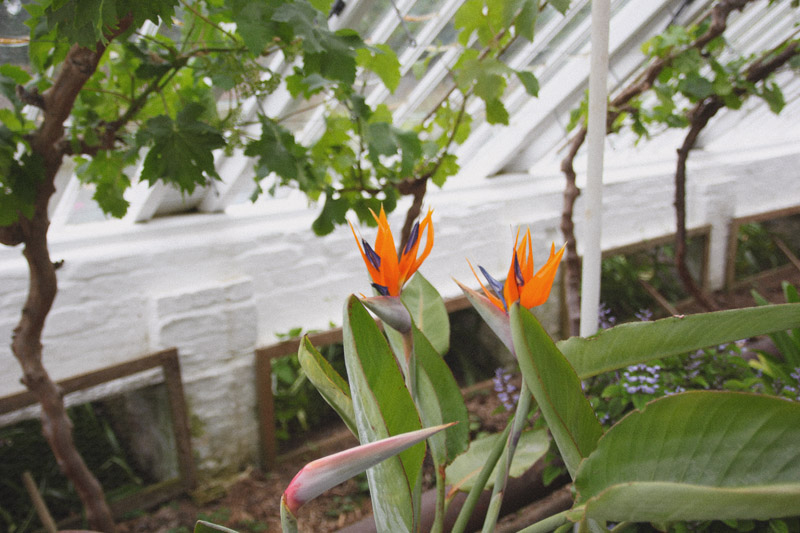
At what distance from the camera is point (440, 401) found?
65 centimetres

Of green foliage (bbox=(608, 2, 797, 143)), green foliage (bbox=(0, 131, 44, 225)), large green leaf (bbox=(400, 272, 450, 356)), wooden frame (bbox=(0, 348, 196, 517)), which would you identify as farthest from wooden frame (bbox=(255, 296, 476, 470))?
large green leaf (bbox=(400, 272, 450, 356))

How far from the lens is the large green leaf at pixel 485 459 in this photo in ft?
2.47

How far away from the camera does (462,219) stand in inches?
106

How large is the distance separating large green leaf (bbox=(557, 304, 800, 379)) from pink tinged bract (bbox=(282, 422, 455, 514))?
22cm

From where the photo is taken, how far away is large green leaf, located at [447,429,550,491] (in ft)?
2.47

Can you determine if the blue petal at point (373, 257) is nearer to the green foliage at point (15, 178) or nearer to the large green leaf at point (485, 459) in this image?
the large green leaf at point (485, 459)

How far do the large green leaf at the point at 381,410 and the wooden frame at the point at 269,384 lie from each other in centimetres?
152

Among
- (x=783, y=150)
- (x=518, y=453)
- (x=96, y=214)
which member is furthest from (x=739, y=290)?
(x=96, y=214)

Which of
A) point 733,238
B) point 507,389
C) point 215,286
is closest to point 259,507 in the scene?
point 215,286

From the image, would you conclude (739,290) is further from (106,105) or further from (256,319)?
(106,105)

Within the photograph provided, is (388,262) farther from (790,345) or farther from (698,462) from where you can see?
(790,345)

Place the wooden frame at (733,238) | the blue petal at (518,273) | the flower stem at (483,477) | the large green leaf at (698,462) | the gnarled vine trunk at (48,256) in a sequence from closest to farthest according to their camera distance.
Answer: the large green leaf at (698,462) → the blue petal at (518,273) → the flower stem at (483,477) → the gnarled vine trunk at (48,256) → the wooden frame at (733,238)

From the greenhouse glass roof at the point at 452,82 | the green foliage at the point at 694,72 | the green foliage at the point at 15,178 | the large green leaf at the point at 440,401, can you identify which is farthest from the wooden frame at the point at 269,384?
the large green leaf at the point at 440,401

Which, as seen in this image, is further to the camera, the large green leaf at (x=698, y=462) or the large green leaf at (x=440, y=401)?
the large green leaf at (x=440, y=401)
